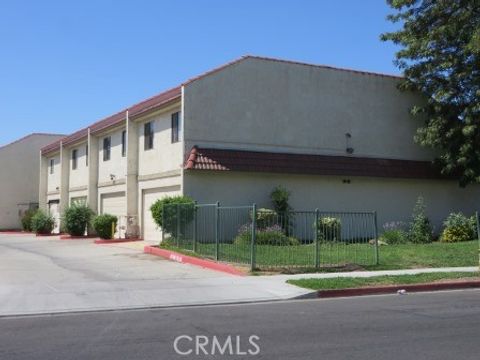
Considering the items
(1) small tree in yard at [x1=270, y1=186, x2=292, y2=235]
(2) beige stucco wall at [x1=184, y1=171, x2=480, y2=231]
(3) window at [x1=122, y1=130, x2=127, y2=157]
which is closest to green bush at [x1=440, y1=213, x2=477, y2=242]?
(2) beige stucco wall at [x1=184, y1=171, x2=480, y2=231]

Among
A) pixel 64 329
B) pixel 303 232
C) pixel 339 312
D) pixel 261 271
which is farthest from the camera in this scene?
pixel 303 232

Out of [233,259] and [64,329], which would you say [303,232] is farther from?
[64,329]

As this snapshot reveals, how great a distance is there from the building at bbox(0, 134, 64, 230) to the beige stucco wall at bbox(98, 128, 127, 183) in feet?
55.0

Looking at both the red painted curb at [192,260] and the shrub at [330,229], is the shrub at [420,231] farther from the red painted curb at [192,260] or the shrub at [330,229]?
the red painted curb at [192,260]

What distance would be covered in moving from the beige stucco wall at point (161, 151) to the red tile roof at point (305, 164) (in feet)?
4.04

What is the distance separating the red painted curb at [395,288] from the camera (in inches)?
543

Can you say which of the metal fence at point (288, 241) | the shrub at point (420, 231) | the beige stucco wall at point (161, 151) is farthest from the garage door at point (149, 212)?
the shrub at point (420, 231)

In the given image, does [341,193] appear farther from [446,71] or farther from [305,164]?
[446,71]

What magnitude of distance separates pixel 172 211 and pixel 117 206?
33.2 feet

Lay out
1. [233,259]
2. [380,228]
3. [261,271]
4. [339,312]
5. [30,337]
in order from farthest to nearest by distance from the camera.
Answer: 1. [380,228]
2. [233,259]
3. [261,271]
4. [339,312]
5. [30,337]

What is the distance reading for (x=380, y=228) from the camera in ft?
89.3

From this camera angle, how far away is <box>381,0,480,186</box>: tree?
25859 mm

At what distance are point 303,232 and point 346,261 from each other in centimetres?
340

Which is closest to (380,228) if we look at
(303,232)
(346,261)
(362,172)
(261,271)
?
(362,172)
